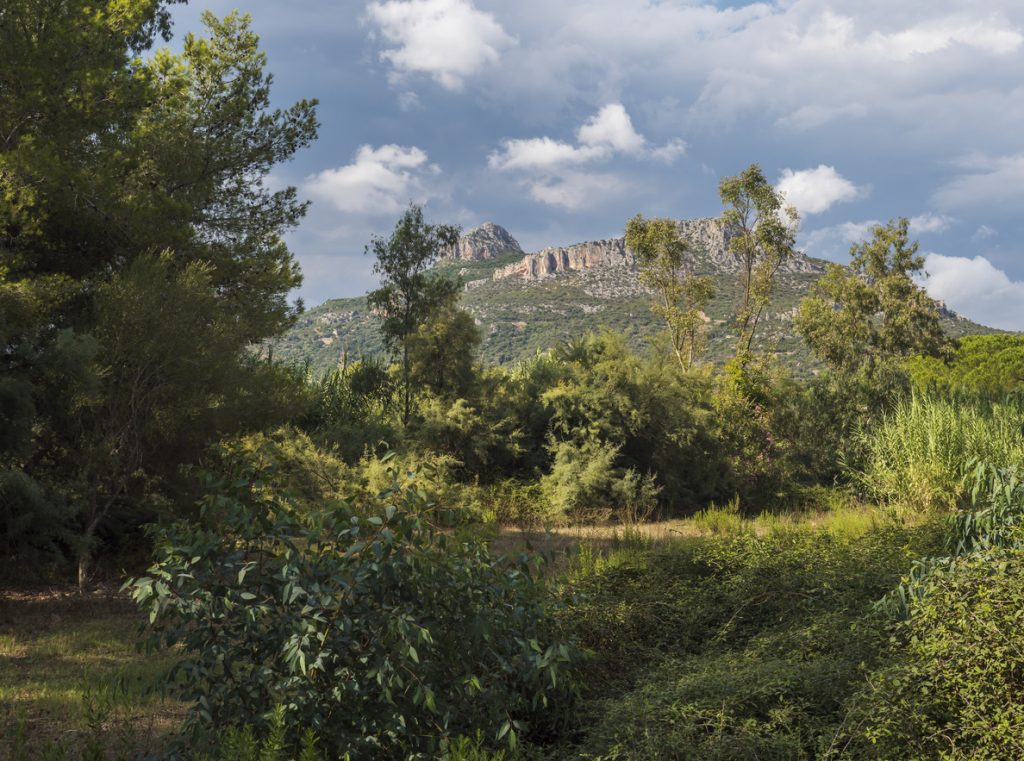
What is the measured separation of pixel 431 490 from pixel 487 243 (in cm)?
10743

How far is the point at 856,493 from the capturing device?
50.6ft

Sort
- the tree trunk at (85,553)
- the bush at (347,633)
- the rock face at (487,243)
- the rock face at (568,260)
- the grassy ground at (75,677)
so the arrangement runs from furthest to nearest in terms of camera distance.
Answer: the rock face at (487,243) < the rock face at (568,260) < the tree trunk at (85,553) < the grassy ground at (75,677) < the bush at (347,633)

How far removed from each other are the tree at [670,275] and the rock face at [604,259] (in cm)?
5014

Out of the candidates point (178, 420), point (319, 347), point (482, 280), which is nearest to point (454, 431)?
point (178, 420)

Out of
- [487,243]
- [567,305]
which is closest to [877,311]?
[567,305]

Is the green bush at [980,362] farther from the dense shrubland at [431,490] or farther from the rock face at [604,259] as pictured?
the rock face at [604,259]

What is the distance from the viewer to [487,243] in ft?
381

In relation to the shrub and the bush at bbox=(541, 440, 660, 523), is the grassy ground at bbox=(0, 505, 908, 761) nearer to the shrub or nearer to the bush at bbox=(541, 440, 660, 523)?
the bush at bbox=(541, 440, 660, 523)

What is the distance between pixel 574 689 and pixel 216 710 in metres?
1.79

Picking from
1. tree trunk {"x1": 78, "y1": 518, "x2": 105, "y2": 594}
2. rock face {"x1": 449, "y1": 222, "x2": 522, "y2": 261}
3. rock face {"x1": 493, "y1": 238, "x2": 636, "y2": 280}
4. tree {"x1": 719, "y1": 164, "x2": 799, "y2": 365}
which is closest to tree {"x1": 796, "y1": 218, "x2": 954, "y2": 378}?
tree {"x1": 719, "y1": 164, "x2": 799, "y2": 365}

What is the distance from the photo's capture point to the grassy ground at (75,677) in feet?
15.1

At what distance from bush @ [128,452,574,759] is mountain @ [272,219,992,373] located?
147 feet

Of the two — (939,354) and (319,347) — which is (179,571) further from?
(319,347)

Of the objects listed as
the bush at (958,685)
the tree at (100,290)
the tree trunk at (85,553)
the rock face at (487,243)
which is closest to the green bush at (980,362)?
the tree at (100,290)
